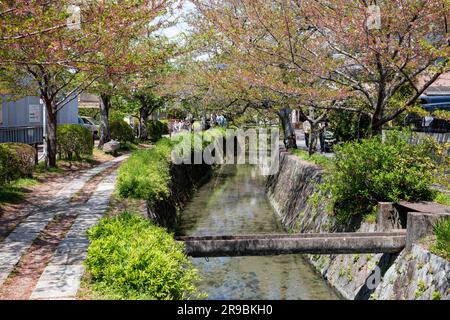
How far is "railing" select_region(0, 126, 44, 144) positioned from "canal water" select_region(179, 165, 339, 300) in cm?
1042

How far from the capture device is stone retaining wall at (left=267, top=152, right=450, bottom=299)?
7.70 metres

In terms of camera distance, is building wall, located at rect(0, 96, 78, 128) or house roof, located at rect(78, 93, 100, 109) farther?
house roof, located at rect(78, 93, 100, 109)

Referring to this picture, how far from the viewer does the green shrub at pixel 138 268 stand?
19.5 ft

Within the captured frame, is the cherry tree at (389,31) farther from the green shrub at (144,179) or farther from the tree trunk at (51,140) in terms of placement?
the tree trunk at (51,140)

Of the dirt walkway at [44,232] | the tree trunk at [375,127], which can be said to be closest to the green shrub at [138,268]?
the dirt walkway at [44,232]

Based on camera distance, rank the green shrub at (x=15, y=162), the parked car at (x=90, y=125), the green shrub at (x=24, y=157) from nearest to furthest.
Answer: the green shrub at (x=15, y=162), the green shrub at (x=24, y=157), the parked car at (x=90, y=125)

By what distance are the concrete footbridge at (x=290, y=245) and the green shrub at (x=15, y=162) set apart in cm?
700

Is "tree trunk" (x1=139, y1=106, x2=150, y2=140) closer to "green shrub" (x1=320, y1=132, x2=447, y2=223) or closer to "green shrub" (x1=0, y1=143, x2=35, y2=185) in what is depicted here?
"green shrub" (x1=0, y1=143, x2=35, y2=185)

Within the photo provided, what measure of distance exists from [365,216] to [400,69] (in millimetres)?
3473

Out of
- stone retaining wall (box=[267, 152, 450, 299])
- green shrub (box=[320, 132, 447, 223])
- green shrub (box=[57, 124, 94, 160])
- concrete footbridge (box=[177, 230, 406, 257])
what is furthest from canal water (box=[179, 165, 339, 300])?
green shrub (box=[57, 124, 94, 160])

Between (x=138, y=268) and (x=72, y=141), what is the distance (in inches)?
634
